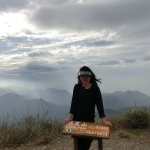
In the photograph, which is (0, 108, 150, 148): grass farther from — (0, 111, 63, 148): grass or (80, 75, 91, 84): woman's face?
(80, 75, 91, 84): woman's face

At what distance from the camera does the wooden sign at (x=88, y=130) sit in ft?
9.37

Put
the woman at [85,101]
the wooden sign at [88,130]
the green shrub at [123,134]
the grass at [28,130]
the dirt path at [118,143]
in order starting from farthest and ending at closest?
the green shrub at [123,134] < the grass at [28,130] < the dirt path at [118,143] < the woman at [85,101] < the wooden sign at [88,130]

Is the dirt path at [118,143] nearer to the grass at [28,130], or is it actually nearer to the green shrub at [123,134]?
the green shrub at [123,134]

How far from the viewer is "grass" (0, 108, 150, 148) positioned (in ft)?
20.2

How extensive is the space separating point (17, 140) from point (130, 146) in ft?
11.2

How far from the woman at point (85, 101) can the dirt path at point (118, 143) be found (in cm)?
250

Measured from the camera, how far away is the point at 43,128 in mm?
6711

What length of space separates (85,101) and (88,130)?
611mm

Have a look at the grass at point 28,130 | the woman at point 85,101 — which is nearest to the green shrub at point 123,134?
the grass at point 28,130

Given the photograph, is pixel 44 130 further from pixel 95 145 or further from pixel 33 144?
pixel 95 145

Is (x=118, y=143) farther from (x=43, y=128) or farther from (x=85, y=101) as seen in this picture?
(x=85, y=101)

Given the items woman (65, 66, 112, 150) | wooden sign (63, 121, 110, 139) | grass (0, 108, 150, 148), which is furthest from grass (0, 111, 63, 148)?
wooden sign (63, 121, 110, 139)

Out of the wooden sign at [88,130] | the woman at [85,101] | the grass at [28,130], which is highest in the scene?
the woman at [85,101]

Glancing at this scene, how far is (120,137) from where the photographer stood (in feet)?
21.5
